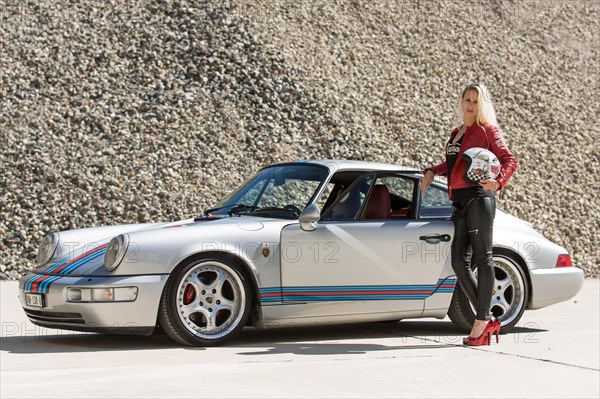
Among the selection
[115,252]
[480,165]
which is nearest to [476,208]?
[480,165]

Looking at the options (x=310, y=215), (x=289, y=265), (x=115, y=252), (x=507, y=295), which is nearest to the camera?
(x=115, y=252)

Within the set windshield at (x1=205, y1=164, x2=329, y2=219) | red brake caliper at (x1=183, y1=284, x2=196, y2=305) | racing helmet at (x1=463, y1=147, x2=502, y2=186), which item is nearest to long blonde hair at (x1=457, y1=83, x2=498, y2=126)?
racing helmet at (x1=463, y1=147, x2=502, y2=186)

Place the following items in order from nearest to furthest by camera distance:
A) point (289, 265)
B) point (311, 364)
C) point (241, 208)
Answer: point (311, 364)
point (289, 265)
point (241, 208)

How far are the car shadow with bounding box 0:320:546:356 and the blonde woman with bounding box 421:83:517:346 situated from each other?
35 centimetres

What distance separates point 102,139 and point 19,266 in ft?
12.8

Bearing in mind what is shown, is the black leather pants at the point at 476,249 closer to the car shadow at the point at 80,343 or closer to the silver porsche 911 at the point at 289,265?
the silver porsche 911 at the point at 289,265

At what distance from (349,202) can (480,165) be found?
3.60 ft

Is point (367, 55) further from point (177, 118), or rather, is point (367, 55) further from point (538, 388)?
point (538, 388)

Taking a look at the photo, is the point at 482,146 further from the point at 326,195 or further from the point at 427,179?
the point at 326,195

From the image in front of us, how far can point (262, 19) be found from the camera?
21.4 m

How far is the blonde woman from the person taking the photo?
22.2 feet

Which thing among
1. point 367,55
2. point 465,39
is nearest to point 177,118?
point 367,55

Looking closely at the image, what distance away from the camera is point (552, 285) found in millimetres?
7883

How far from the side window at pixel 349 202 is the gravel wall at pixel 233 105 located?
7.83 m
